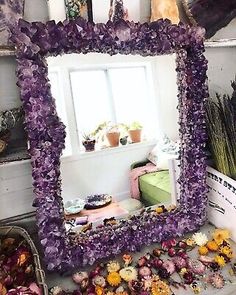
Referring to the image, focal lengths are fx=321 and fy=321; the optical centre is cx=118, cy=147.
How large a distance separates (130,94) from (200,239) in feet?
1.46

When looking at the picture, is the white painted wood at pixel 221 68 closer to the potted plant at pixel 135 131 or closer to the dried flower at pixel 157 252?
the potted plant at pixel 135 131

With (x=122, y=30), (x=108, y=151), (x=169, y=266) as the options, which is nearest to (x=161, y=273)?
(x=169, y=266)

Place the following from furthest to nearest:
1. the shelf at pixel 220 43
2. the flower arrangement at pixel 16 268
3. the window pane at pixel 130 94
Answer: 1. the shelf at pixel 220 43
2. the window pane at pixel 130 94
3. the flower arrangement at pixel 16 268

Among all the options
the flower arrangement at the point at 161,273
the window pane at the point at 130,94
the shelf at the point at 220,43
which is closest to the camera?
the flower arrangement at the point at 161,273

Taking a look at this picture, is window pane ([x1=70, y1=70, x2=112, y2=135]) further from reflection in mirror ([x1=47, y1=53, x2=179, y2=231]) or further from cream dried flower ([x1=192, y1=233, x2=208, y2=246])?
cream dried flower ([x1=192, y1=233, x2=208, y2=246])

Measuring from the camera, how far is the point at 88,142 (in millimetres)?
829

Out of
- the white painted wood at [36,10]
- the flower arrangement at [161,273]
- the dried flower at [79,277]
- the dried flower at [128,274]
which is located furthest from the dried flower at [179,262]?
the white painted wood at [36,10]

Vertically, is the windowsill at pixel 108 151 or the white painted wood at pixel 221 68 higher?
the white painted wood at pixel 221 68

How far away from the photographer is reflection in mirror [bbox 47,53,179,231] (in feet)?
2.65

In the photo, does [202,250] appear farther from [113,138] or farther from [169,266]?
[113,138]

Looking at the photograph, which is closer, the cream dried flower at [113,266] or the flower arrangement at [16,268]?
the flower arrangement at [16,268]

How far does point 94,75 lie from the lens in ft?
2.70

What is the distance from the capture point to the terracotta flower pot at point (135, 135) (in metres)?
0.87

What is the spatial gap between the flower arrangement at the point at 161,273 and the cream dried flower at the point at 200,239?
16 mm
